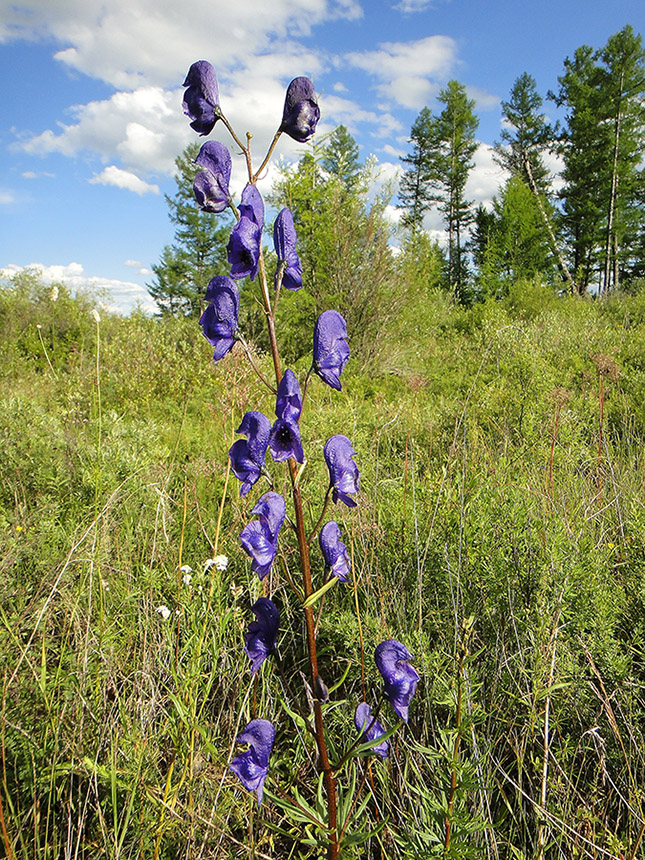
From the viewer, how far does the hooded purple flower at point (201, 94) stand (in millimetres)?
1472

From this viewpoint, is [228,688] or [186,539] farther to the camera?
[186,539]

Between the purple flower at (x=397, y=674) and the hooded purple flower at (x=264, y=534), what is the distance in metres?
0.40

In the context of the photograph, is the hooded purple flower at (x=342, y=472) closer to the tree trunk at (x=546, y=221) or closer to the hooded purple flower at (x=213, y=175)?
the hooded purple flower at (x=213, y=175)

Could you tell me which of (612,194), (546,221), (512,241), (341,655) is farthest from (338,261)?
(612,194)

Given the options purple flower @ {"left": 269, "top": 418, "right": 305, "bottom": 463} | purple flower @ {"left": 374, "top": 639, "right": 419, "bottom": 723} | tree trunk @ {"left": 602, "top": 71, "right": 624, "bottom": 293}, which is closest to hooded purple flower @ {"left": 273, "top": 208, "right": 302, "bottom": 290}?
purple flower @ {"left": 269, "top": 418, "right": 305, "bottom": 463}

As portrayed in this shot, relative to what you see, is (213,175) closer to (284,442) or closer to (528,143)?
(284,442)

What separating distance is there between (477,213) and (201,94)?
42.1m

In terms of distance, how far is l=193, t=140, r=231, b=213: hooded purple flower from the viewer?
4.68ft

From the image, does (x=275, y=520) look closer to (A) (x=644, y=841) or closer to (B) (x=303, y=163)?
(A) (x=644, y=841)

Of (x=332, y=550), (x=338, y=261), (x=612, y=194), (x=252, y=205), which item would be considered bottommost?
(x=332, y=550)

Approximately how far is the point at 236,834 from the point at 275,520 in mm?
1448

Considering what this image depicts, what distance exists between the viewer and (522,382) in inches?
203

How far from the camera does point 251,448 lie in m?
1.32

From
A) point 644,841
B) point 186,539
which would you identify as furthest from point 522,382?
point 644,841
